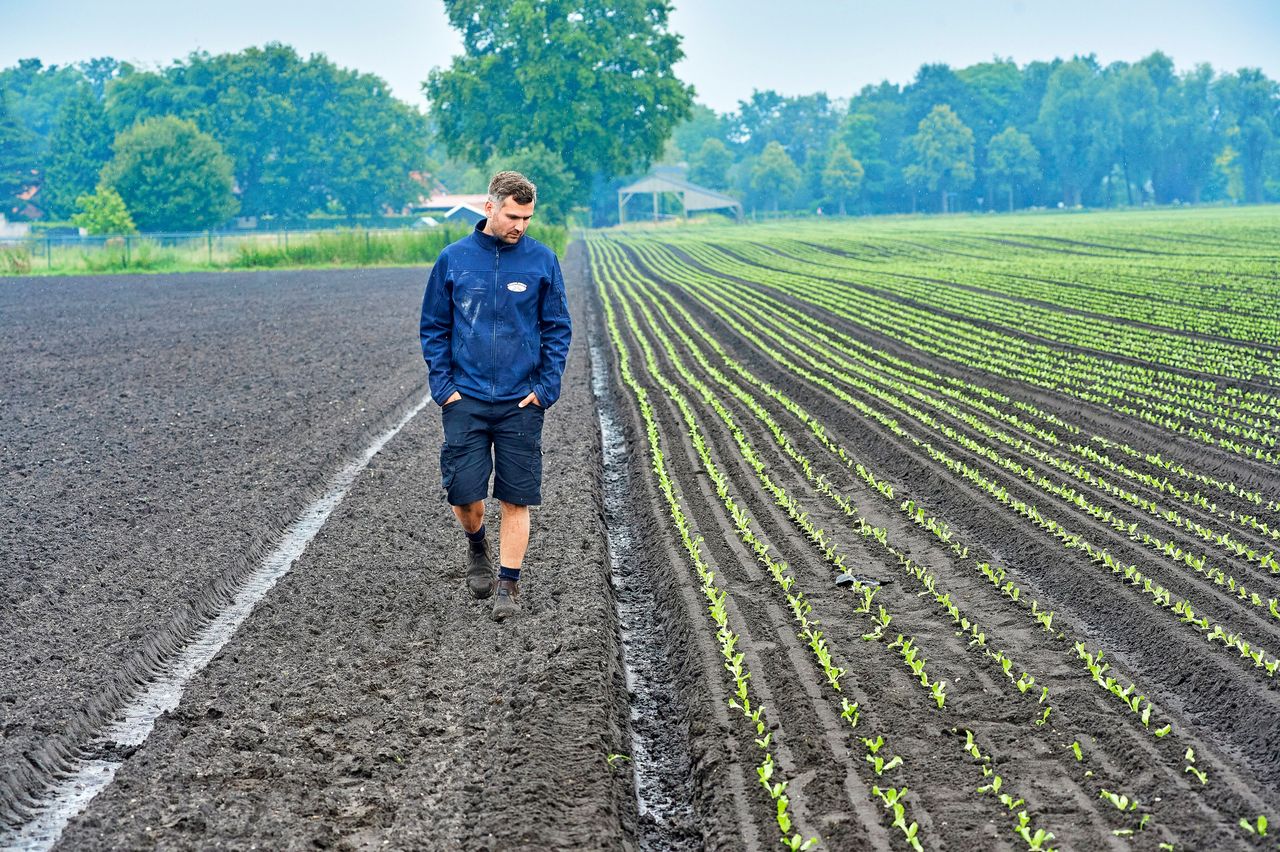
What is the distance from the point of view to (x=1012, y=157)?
10906 centimetres

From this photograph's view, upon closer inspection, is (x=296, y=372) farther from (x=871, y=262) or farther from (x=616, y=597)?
(x=871, y=262)

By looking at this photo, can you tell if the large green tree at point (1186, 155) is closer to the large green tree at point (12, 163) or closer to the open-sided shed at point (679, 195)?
the open-sided shed at point (679, 195)

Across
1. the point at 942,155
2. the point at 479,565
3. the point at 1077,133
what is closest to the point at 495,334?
the point at 479,565

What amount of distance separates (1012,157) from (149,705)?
111441 mm

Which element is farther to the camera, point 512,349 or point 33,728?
point 512,349

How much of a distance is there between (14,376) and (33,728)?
13104 millimetres

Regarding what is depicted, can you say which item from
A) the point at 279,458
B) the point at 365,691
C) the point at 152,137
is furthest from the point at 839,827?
the point at 152,137

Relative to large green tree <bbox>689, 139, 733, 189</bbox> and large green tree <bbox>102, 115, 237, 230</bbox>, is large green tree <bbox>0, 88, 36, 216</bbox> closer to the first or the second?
large green tree <bbox>102, 115, 237, 230</bbox>

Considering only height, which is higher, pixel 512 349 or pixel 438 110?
pixel 438 110

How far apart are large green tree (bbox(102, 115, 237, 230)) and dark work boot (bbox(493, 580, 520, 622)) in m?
67.1

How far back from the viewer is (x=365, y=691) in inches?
222

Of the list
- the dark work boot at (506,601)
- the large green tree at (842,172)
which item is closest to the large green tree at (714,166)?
the large green tree at (842,172)

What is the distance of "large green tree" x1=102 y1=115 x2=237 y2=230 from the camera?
6762 cm

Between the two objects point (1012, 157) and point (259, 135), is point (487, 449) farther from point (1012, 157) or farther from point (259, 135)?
point (1012, 157)
